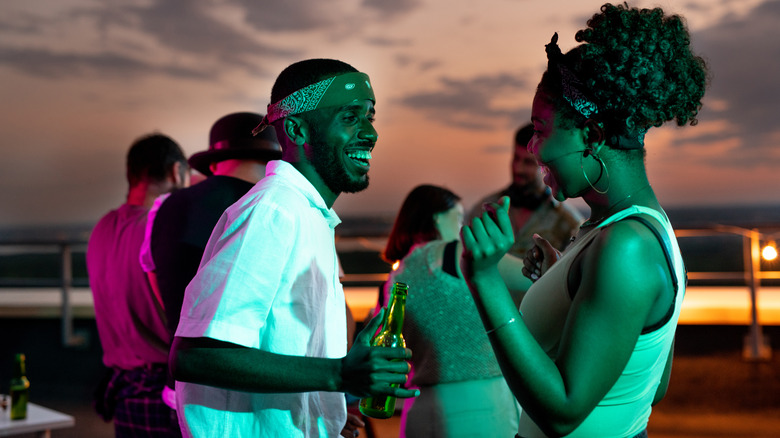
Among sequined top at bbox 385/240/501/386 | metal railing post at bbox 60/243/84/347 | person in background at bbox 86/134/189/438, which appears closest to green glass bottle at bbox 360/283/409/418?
sequined top at bbox 385/240/501/386

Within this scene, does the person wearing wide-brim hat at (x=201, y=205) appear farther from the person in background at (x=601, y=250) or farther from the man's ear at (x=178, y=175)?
the person in background at (x=601, y=250)

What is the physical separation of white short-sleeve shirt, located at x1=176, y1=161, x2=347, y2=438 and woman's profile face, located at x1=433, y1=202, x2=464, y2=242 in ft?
5.12

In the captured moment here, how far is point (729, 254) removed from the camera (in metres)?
29.3

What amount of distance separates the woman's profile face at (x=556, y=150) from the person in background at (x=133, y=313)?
1.85 metres

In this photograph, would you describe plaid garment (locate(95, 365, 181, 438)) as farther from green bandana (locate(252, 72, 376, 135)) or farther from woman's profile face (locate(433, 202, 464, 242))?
green bandana (locate(252, 72, 376, 135))

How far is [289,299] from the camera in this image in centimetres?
144

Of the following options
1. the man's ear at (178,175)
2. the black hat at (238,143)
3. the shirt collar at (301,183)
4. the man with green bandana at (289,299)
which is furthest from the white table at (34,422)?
the shirt collar at (301,183)

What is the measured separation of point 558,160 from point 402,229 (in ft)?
5.81

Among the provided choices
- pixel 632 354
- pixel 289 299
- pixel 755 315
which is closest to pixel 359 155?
pixel 289 299

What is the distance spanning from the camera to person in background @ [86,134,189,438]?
9.43 ft

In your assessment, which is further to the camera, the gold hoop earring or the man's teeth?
the man's teeth

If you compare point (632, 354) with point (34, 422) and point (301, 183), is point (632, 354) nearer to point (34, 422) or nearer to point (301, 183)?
point (301, 183)

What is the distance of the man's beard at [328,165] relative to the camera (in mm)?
1639

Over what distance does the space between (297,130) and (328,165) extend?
11cm
